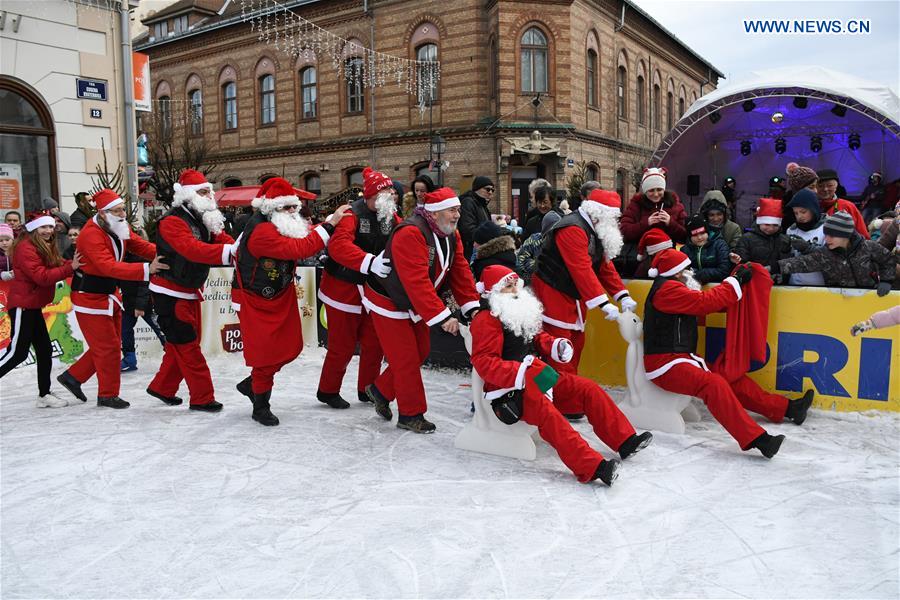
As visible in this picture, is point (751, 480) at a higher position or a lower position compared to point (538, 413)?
lower

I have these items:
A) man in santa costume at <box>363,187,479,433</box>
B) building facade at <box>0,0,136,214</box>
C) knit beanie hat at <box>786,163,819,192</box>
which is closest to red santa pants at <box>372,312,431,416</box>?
man in santa costume at <box>363,187,479,433</box>

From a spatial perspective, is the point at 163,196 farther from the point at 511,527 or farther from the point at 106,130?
the point at 511,527

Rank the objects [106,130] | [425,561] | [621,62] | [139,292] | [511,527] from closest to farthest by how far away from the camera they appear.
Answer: [425,561] < [511,527] < [139,292] < [106,130] < [621,62]

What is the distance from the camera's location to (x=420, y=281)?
5.01 meters

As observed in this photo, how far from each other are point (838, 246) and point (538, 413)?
2.95 meters

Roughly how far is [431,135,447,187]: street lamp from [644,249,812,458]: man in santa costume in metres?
15.4

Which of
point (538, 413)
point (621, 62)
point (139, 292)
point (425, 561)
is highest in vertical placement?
point (621, 62)

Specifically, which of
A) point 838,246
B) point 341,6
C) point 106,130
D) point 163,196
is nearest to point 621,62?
point 341,6

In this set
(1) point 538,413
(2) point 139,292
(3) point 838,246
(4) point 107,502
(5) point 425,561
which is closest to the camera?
(5) point 425,561

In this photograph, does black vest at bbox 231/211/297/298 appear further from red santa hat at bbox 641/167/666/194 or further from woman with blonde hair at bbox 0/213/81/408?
red santa hat at bbox 641/167/666/194

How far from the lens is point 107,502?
4.10 m

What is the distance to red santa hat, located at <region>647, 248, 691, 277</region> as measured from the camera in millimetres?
5254

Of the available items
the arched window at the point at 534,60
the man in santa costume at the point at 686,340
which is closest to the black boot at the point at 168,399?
the man in santa costume at the point at 686,340

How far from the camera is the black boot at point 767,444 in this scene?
4582 millimetres
